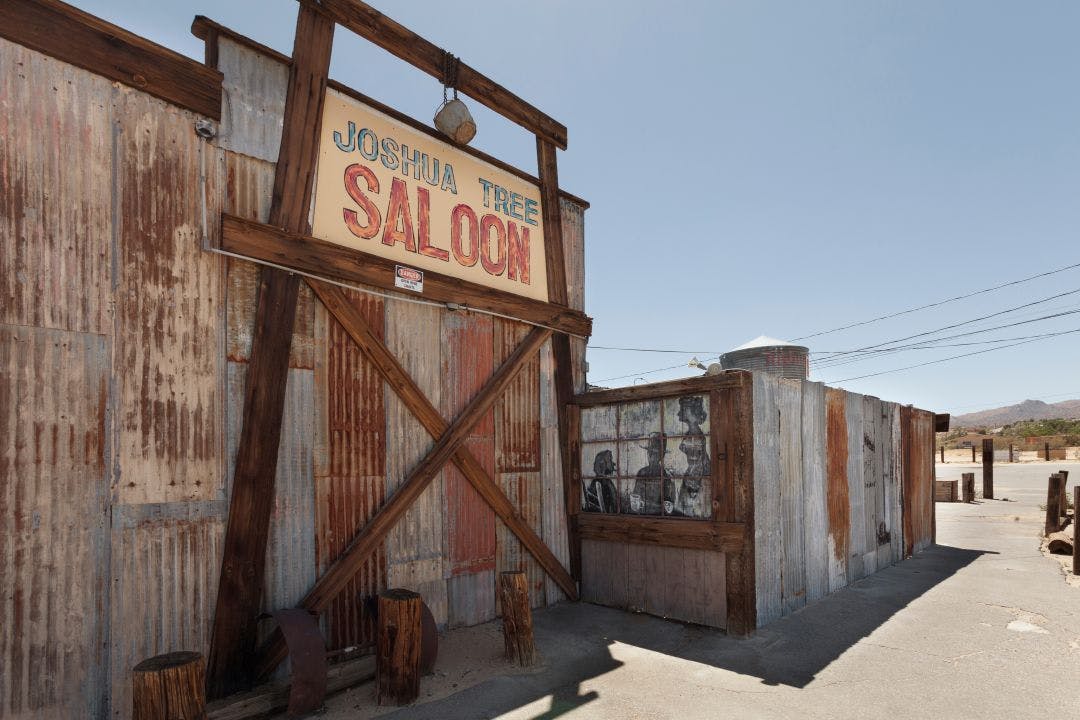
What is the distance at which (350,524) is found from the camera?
6.46 m

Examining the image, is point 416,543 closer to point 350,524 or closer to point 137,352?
point 350,524

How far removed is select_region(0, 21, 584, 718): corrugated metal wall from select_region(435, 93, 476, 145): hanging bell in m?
2.02

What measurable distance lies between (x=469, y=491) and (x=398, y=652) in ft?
8.21

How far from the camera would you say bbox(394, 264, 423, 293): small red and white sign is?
6.99 metres

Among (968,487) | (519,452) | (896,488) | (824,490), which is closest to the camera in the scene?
(519,452)

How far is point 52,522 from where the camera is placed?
15.1 feet

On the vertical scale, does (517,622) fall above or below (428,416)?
below

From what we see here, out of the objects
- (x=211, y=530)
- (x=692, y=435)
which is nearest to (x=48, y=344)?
(x=211, y=530)

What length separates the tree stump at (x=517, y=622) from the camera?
6477 millimetres

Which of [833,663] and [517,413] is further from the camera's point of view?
[517,413]

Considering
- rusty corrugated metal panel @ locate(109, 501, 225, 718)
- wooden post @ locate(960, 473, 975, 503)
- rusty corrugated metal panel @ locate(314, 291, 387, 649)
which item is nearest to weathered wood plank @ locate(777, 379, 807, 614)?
rusty corrugated metal panel @ locate(314, 291, 387, 649)

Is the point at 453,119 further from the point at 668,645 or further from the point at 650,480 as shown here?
the point at 668,645

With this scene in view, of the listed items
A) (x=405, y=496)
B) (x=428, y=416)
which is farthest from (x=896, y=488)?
(x=405, y=496)

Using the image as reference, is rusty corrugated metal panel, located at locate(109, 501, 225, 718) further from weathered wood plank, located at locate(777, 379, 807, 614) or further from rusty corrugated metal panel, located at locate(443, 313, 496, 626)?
weathered wood plank, located at locate(777, 379, 807, 614)
